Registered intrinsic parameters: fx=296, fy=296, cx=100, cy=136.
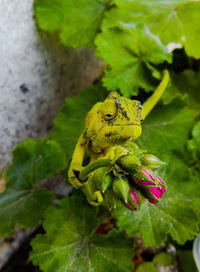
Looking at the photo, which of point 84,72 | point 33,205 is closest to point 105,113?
point 33,205

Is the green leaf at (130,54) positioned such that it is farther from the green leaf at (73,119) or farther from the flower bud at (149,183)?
the flower bud at (149,183)

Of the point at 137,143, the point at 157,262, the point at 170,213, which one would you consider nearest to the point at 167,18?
the point at 137,143

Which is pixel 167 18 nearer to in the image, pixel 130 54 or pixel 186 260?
pixel 130 54

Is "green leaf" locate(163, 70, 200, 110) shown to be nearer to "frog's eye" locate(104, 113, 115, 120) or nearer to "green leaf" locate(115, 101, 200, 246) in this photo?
"green leaf" locate(115, 101, 200, 246)

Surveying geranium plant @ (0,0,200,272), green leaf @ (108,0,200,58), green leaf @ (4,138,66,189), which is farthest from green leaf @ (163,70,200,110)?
green leaf @ (4,138,66,189)

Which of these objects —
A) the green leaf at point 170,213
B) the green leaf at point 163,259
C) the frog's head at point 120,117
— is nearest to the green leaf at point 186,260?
the green leaf at point 163,259

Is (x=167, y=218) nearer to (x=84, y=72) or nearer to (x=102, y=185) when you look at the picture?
(x=102, y=185)
